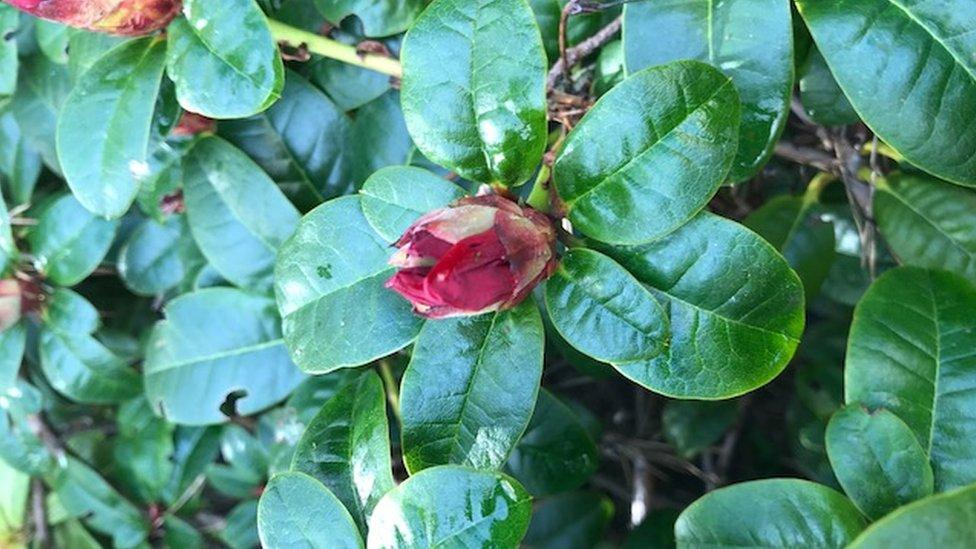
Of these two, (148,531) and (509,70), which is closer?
(509,70)

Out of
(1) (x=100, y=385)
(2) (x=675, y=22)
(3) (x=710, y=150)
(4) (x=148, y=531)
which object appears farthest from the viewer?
(4) (x=148, y=531)

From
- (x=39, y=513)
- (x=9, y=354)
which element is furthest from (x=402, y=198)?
(x=39, y=513)

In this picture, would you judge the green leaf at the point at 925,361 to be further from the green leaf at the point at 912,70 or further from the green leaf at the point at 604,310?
the green leaf at the point at 604,310

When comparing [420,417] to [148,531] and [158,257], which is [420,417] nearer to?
[158,257]

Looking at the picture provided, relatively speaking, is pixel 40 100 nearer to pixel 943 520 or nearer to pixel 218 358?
pixel 218 358

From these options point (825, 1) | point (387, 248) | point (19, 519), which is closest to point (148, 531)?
point (19, 519)

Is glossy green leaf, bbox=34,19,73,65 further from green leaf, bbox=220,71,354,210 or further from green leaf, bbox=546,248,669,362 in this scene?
green leaf, bbox=546,248,669,362
